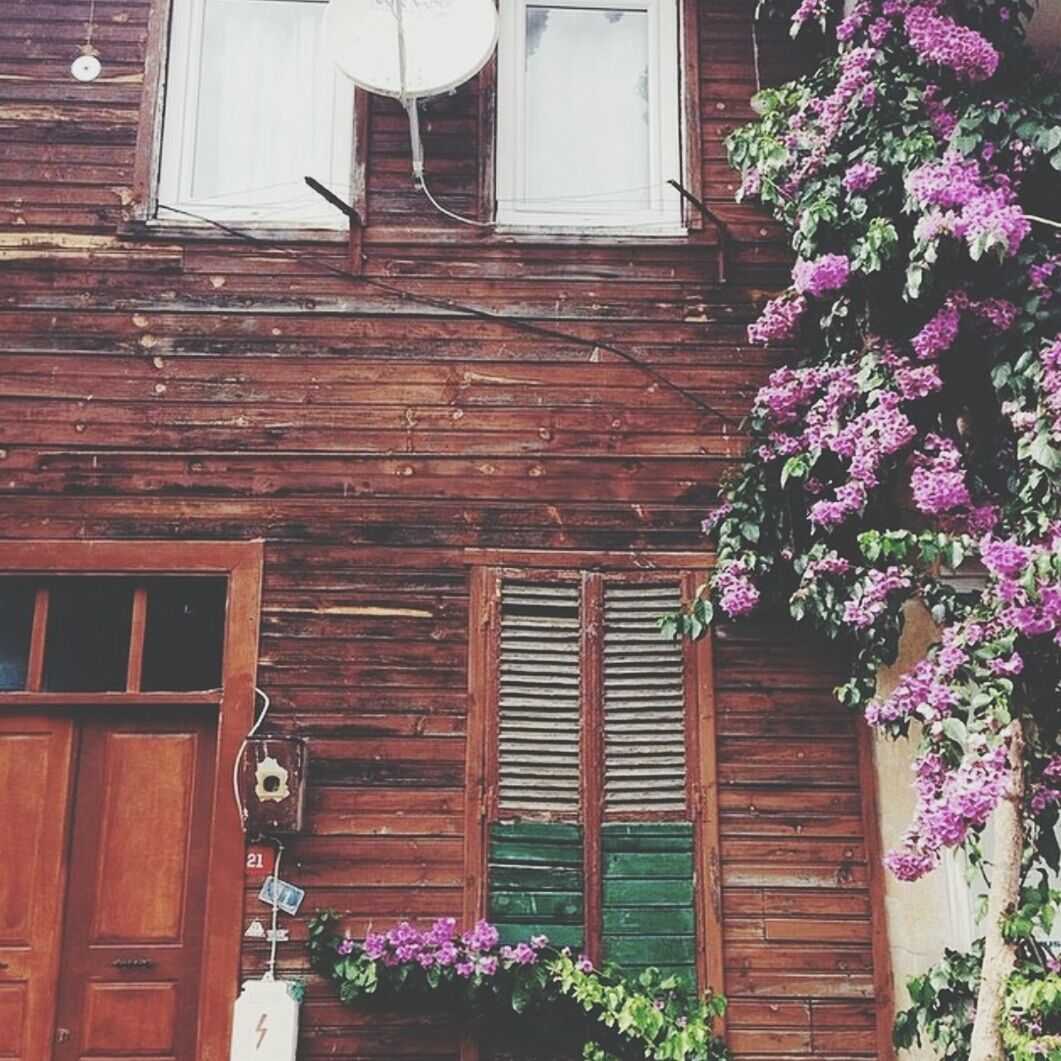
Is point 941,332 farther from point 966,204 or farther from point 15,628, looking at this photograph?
point 15,628

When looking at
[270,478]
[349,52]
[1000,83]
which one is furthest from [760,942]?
[349,52]

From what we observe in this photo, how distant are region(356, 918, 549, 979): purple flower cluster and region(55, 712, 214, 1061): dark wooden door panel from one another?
2.45 ft

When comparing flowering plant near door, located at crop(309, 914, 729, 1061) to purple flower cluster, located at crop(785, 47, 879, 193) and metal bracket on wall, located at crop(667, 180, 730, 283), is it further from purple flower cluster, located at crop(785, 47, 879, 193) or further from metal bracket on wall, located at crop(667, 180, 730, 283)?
purple flower cluster, located at crop(785, 47, 879, 193)

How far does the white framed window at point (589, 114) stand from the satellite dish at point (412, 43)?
0.44 metres

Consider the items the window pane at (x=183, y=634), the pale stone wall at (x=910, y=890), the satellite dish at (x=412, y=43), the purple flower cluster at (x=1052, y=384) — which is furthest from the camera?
the satellite dish at (x=412, y=43)

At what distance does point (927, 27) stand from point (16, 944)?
17.3ft

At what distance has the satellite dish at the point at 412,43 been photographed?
5.97m

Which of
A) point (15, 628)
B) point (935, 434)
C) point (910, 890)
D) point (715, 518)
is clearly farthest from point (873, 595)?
point (15, 628)

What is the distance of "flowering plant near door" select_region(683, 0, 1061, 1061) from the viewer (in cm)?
465

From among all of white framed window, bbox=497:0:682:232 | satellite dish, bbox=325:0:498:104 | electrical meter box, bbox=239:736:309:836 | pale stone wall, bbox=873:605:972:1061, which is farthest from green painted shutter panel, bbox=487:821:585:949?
satellite dish, bbox=325:0:498:104

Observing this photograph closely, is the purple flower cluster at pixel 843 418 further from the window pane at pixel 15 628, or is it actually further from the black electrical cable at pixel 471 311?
the window pane at pixel 15 628

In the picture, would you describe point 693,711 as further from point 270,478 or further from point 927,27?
point 927,27

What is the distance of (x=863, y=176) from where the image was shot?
17.9ft

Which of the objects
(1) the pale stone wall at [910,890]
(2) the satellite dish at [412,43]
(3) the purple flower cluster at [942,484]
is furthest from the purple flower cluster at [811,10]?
(1) the pale stone wall at [910,890]
